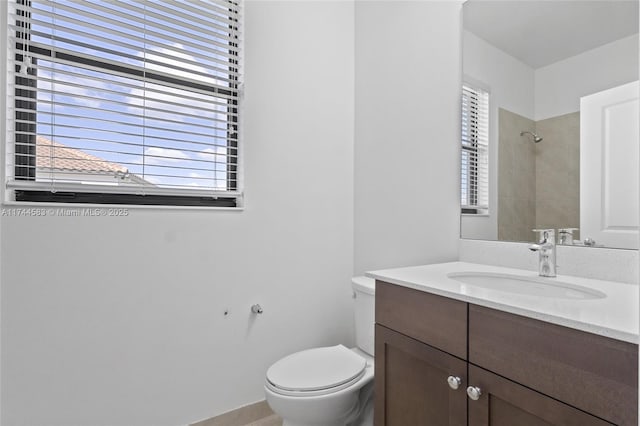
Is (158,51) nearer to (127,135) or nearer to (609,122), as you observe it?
(127,135)

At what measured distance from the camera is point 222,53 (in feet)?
5.74

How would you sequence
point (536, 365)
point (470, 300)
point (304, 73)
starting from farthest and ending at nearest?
point (304, 73) → point (470, 300) → point (536, 365)

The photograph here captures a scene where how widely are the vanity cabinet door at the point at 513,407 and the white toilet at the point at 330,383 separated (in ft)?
1.93

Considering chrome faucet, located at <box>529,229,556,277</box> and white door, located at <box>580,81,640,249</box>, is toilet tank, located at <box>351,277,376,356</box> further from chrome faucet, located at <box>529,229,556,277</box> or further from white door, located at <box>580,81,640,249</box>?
white door, located at <box>580,81,640,249</box>

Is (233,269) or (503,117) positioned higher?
(503,117)

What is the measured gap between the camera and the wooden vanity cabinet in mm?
671

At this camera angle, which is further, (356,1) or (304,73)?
(356,1)

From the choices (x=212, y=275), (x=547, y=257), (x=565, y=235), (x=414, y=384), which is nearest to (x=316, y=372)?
(x=414, y=384)

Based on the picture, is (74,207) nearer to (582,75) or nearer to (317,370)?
(317,370)

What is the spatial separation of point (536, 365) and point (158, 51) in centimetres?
186

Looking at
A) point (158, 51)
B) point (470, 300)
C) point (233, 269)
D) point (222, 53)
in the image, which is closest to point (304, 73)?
point (222, 53)

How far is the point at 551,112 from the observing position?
4.22 ft

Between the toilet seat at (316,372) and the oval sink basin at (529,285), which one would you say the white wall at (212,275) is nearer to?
the toilet seat at (316,372)

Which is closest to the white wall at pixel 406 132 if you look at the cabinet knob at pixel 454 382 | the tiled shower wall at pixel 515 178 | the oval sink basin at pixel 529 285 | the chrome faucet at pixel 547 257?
the tiled shower wall at pixel 515 178
